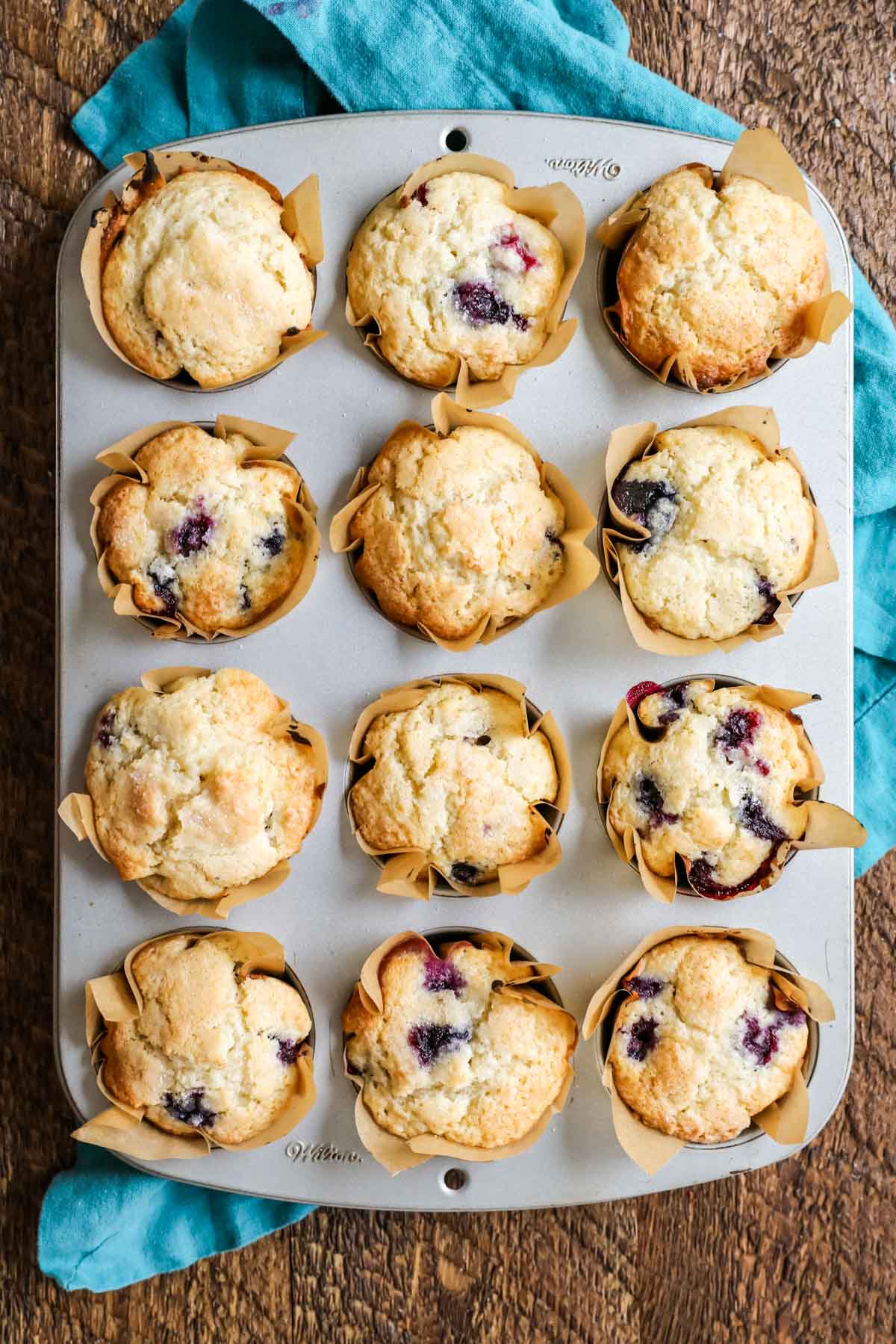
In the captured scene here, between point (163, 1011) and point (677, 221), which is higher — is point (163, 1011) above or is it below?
below

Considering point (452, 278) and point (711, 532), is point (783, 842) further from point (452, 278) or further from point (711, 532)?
point (452, 278)

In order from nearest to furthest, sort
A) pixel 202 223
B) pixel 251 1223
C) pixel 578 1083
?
1. pixel 202 223
2. pixel 578 1083
3. pixel 251 1223

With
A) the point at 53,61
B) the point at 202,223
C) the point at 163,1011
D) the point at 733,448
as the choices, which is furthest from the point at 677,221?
the point at 163,1011

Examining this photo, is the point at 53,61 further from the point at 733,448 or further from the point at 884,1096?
the point at 884,1096

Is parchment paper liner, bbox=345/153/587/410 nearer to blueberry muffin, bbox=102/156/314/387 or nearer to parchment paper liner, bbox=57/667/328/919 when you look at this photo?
blueberry muffin, bbox=102/156/314/387

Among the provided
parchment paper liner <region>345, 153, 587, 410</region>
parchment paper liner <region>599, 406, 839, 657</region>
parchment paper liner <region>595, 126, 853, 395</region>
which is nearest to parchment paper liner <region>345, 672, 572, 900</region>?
parchment paper liner <region>599, 406, 839, 657</region>
